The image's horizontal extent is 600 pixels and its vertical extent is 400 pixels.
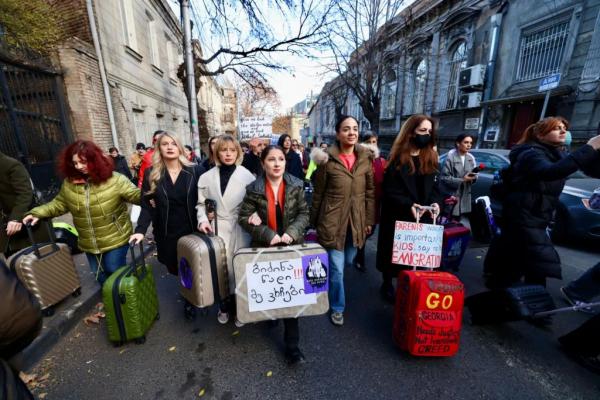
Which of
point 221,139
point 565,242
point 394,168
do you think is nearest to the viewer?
point 221,139

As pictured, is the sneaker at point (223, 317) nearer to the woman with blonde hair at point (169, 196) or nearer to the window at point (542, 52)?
the woman with blonde hair at point (169, 196)

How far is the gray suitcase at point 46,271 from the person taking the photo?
8.05 feet

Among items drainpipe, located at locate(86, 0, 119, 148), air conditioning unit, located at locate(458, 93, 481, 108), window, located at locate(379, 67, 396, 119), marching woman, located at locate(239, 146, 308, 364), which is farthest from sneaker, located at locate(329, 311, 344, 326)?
window, located at locate(379, 67, 396, 119)

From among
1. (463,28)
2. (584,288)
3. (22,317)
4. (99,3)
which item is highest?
(463,28)

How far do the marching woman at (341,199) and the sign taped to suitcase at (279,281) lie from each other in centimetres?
54

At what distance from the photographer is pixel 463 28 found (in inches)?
495

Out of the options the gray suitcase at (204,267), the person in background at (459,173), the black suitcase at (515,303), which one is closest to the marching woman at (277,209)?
the gray suitcase at (204,267)

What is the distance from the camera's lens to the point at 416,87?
1634 cm

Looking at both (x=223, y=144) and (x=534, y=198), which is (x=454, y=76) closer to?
(x=534, y=198)

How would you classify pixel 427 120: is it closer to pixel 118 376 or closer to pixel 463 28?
pixel 118 376

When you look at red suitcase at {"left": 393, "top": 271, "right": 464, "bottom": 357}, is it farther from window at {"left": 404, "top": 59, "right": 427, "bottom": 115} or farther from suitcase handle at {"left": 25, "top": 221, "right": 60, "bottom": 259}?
window at {"left": 404, "top": 59, "right": 427, "bottom": 115}

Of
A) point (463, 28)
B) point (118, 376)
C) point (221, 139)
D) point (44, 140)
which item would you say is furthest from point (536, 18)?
point (44, 140)

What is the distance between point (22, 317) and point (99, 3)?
9.25 metres

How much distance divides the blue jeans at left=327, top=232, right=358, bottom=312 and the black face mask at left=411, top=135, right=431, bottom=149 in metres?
1.09
